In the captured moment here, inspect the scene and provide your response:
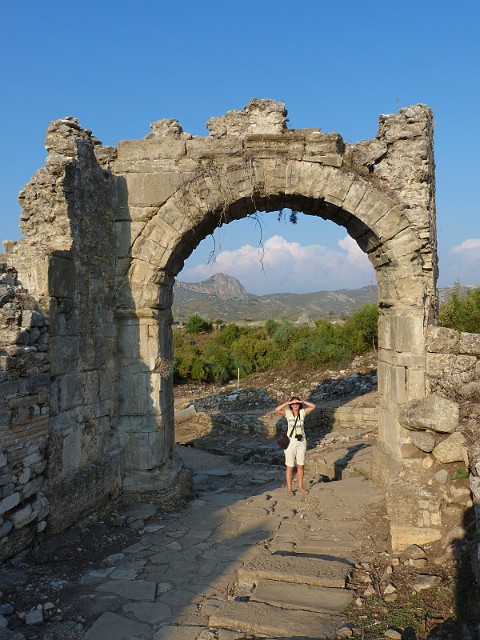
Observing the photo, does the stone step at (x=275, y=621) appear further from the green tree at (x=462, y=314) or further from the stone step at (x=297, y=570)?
the green tree at (x=462, y=314)

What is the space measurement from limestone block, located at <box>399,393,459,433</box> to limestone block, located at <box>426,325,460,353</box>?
3.96 ft

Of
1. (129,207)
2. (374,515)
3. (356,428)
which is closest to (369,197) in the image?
(129,207)

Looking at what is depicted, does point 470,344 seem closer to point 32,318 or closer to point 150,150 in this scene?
point 150,150

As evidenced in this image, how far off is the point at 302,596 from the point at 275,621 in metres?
0.41

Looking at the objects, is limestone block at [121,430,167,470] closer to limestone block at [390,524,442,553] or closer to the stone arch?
the stone arch

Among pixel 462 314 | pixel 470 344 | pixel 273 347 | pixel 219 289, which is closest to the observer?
pixel 470 344

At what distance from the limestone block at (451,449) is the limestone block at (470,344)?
1.52 m

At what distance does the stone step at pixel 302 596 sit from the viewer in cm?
390

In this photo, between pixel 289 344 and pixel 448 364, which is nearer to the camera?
pixel 448 364

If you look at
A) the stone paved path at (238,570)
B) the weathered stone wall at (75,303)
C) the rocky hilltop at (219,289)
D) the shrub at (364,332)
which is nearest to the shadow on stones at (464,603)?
the stone paved path at (238,570)

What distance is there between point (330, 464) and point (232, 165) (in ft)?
16.8

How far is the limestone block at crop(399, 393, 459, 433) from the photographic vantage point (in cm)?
504

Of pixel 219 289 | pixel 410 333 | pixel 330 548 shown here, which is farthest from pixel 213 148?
pixel 219 289

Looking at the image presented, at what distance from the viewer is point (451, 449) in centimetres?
481
